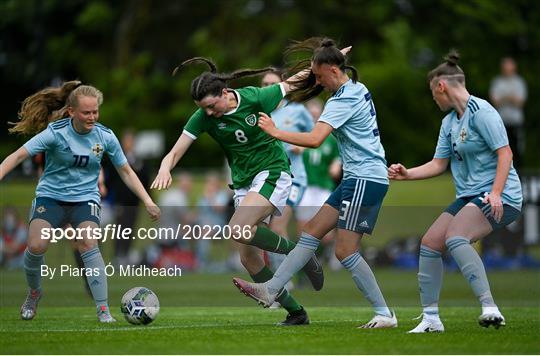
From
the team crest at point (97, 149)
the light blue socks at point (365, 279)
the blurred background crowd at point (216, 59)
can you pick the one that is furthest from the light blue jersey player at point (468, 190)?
the blurred background crowd at point (216, 59)

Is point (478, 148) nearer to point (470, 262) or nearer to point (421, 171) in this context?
point (421, 171)

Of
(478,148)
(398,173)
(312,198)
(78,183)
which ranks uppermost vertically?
(478,148)

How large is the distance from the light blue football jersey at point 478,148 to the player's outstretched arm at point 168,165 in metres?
2.35

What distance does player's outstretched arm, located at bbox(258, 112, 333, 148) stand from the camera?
8.92 metres

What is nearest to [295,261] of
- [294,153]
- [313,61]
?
[313,61]

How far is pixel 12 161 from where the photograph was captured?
31.5ft

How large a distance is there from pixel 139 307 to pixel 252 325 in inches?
39.3

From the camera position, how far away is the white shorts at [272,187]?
32.6 ft

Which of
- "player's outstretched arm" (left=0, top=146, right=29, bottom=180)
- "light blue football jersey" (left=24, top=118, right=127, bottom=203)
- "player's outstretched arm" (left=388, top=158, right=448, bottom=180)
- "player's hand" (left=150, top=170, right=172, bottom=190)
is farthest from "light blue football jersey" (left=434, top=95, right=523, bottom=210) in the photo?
"player's outstretched arm" (left=0, top=146, right=29, bottom=180)

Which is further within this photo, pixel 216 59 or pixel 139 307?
pixel 216 59

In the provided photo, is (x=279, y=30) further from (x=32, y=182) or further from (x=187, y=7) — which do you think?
(x=32, y=182)

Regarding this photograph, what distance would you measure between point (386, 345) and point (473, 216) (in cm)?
151

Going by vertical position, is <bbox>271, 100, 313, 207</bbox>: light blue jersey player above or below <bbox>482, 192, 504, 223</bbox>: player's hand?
below

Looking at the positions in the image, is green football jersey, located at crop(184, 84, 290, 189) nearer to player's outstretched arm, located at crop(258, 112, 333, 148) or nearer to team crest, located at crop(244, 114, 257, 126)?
team crest, located at crop(244, 114, 257, 126)
